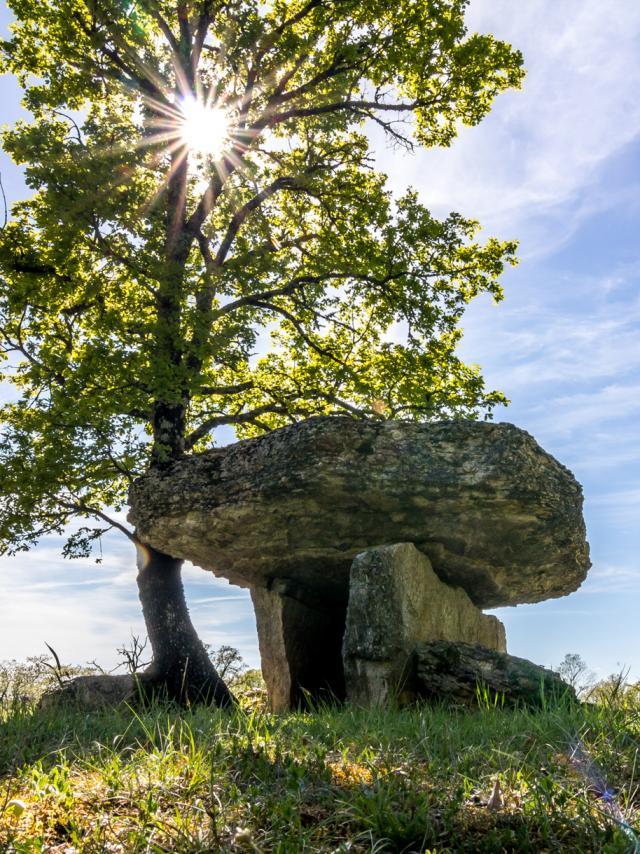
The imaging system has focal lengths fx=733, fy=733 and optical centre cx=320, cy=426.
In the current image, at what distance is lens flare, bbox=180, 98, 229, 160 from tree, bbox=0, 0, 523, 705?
38 millimetres

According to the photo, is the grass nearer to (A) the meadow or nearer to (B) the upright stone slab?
(A) the meadow

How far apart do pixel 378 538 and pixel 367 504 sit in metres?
0.76

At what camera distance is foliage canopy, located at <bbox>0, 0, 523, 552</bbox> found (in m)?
13.7

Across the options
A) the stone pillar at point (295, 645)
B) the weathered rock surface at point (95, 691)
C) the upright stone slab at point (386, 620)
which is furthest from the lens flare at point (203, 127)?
the weathered rock surface at point (95, 691)

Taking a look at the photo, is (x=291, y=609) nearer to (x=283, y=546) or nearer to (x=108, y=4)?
(x=283, y=546)

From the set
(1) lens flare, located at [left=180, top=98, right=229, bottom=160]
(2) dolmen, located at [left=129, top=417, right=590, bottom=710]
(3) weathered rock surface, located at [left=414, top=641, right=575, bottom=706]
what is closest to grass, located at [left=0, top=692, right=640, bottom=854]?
(3) weathered rock surface, located at [left=414, top=641, right=575, bottom=706]

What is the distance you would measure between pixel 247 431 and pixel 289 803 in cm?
1542

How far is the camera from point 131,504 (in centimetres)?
1234

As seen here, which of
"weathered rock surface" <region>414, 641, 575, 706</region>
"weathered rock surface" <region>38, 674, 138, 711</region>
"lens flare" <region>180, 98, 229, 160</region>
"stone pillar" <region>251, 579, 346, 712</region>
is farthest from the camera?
"lens flare" <region>180, 98, 229, 160</region>

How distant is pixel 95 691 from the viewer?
38.6 feet

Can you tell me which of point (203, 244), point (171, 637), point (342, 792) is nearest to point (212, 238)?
point (203, 244)

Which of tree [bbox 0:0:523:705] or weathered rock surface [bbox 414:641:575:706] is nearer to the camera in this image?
weathered rock surface [bbox 414:641:575:706]

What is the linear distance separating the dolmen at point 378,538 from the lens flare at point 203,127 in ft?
26.2

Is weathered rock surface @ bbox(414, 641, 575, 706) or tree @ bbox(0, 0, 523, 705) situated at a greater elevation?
tree @ bbox(0, 0, 523, 705)
